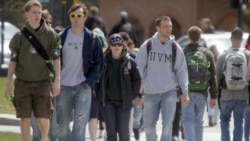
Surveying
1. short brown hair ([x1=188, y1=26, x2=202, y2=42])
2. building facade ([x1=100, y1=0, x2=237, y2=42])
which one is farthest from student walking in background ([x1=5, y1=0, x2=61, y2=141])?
building facade ([x1=100, y1=0, x2=237, y2=42])

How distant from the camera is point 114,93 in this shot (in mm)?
13312

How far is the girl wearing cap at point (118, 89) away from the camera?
43.4 ft

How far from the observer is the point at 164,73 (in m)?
13.1

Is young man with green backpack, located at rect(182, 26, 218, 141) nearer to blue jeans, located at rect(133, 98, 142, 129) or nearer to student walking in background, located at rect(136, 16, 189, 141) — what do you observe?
student walking in background, located at rect(136, 16, 189, 141)

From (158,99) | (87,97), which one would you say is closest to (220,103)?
(158,99)

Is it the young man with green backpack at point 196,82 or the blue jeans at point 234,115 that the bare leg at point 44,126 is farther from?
the blue jeans at point 234,115

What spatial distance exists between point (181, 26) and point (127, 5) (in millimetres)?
3051

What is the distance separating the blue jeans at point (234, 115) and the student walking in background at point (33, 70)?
124 inches

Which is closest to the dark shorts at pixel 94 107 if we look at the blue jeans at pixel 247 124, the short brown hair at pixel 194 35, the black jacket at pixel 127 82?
the black jacket at pixel 127 82

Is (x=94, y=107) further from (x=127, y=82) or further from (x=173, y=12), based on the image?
(x=173, y=12)

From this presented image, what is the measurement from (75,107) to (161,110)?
4.18 ft

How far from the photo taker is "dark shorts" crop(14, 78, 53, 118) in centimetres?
1211

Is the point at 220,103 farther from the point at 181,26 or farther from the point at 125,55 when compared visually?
the point at 181,26

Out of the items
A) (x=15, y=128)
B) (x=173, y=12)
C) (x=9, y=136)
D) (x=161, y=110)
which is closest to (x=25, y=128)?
(x=161, y=110)
